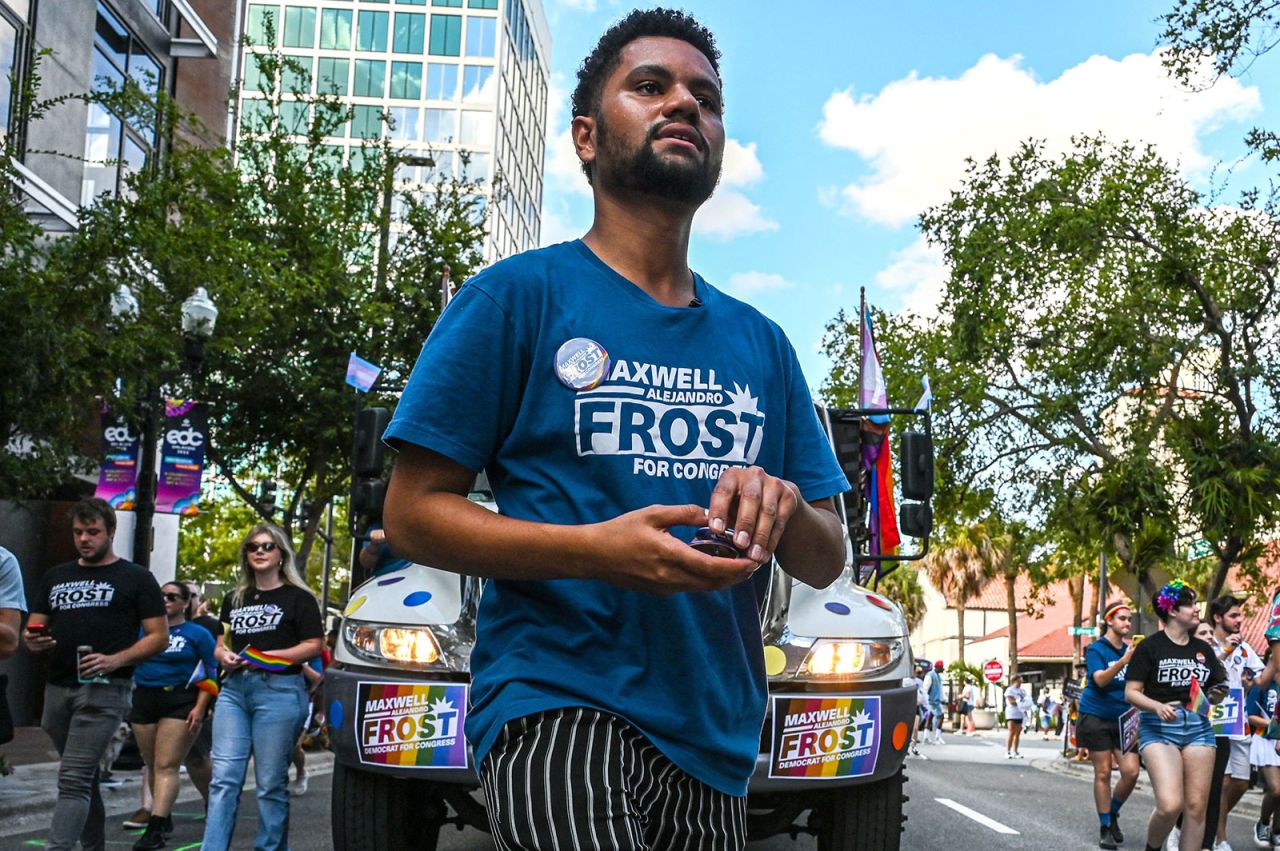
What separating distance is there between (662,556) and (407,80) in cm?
8297

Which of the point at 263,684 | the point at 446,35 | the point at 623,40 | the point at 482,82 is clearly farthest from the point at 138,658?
the point at 446,35

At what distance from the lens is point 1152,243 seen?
834 inches

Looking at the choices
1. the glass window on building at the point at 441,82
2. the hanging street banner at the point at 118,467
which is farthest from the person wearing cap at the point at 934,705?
the glass window on building at the point at 441,82

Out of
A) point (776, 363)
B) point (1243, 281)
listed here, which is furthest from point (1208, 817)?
point (1243, 281)

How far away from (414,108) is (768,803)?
78.6 metres

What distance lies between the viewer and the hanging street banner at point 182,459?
18078 mm

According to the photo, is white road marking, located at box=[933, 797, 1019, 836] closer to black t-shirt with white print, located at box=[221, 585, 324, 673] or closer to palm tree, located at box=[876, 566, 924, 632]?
black t-shirt with white print, located at box=[221, 585, 324, 673]

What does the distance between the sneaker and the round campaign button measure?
7.49 meters

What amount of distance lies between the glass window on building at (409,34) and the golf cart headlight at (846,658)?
78.8 m

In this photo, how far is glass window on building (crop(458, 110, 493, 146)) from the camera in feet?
263

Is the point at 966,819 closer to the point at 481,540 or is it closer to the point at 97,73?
the point at 481,540

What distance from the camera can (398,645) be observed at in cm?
576

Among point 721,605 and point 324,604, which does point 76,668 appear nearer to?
point 721,605

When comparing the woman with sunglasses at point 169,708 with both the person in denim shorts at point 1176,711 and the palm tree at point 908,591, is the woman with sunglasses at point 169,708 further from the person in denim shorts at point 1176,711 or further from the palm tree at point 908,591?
the palm tree at point 908,591
